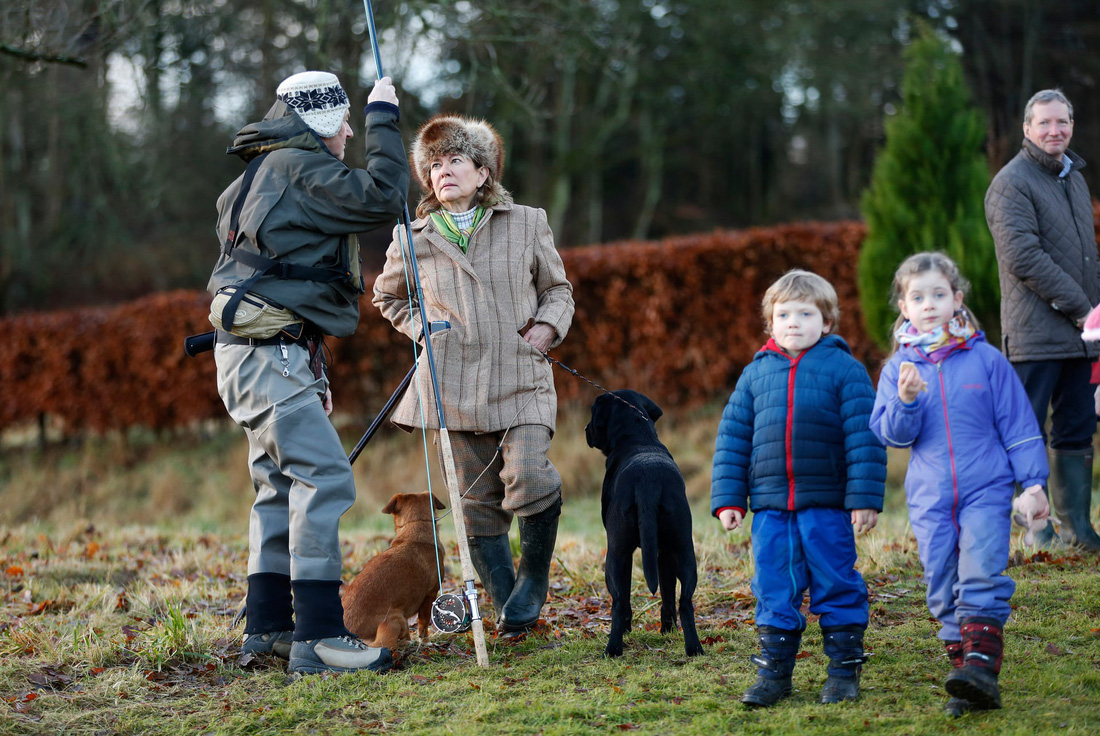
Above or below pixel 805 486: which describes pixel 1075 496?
below

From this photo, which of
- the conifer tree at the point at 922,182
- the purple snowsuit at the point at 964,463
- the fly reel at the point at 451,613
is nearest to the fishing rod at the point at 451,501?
the fly reel at the point at 451,613

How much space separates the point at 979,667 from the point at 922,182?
6727 millimetres

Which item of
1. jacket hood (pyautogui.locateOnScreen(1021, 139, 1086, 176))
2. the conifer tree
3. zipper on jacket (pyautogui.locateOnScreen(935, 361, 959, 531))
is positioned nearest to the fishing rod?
zipper on jacket (pyautogui.locateOnScreen(935, 361, 959, 531))

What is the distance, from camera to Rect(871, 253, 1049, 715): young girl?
3.07 meters

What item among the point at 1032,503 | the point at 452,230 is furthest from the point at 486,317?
the point at 1032,503

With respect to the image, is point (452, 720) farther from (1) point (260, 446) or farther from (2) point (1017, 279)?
(2) point (1017, 279)

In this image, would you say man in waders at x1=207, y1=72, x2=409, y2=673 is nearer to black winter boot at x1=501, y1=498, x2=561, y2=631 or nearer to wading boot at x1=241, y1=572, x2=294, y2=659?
wading boot at x1=241, y1=572, x2=294, y2=659

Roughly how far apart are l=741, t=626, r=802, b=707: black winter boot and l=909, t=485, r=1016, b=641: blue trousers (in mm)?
491

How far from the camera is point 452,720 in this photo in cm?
322

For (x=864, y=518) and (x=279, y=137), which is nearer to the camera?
(x=864, y=518)

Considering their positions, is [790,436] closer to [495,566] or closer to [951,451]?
[951,451]

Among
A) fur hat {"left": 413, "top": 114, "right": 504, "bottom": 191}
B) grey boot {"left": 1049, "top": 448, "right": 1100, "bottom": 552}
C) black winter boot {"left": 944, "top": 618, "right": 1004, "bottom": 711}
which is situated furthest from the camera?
grey boot {"left": 1049, "top": 448, "right": 1100, "bottom": 552}

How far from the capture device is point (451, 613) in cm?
389

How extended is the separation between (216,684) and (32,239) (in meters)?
15.9
